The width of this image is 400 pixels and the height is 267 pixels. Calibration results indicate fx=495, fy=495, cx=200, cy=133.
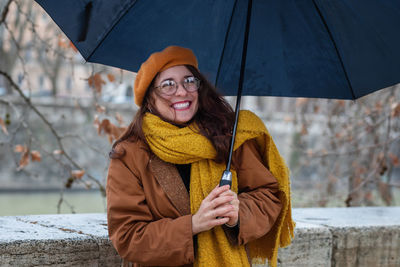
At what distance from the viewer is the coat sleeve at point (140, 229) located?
1856mm

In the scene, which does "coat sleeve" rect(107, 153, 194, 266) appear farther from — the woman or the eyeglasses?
the eyeglasses

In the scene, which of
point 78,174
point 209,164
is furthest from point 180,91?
point 78,174

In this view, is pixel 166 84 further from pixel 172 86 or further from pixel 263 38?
pixel 263 38

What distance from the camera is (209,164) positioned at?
207 centimetres

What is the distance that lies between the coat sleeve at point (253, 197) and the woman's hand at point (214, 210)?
0.11 meters

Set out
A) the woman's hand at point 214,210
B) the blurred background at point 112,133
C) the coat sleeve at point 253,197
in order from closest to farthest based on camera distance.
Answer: the woman's hand at point 214,210
the coat sleeve at point 253,197
the blurred background at point 112,133

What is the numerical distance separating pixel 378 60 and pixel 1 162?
1764 centimetres

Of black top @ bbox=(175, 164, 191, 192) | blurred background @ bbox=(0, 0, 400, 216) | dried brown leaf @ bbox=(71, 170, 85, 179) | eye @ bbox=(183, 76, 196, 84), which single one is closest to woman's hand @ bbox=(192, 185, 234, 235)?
black top @ bbox=(175, 164, 191, 192)

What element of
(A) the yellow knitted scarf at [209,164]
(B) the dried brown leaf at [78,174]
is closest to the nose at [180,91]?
(A) the yellow knitted scarf at [209,164]

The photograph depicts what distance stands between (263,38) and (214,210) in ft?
2.98

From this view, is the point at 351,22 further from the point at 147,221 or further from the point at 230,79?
the point at 147,221

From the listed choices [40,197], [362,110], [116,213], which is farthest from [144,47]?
[40,197]

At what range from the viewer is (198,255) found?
1978mm

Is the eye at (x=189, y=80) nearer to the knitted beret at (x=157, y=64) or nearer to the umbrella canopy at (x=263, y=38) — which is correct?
the knitted beret at (x=157, y=64)
